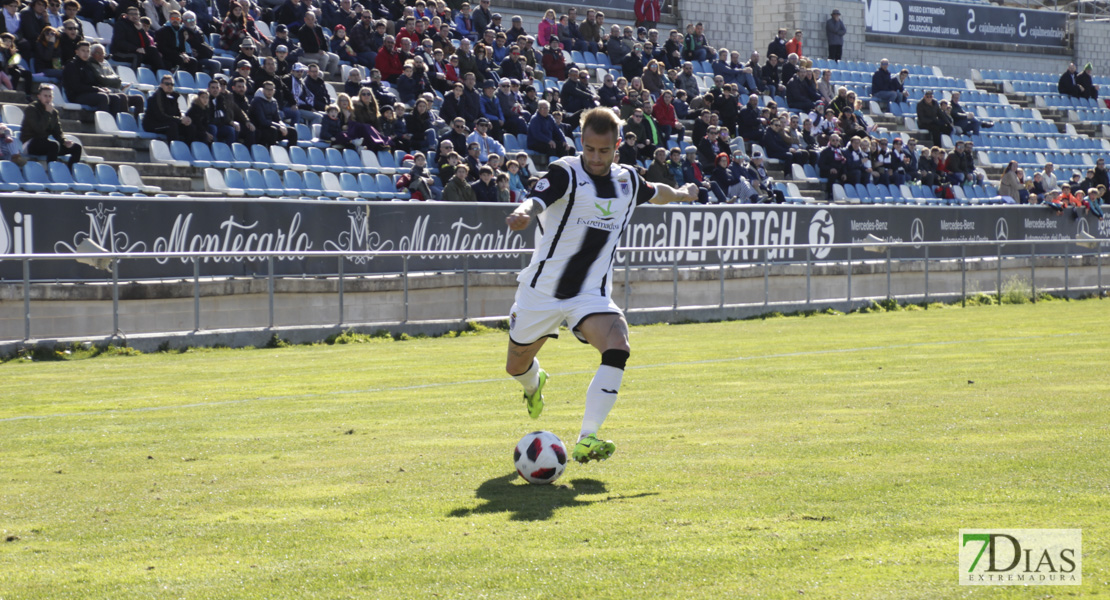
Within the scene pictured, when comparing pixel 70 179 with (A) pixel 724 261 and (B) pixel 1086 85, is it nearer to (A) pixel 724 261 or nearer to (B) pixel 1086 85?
(A) pixel 724 261

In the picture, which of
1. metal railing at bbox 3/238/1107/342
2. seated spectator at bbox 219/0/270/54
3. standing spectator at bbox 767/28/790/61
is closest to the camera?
metal railing at bbox 3/238/1107/342

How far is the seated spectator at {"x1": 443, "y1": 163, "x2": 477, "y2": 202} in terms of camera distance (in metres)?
20.6

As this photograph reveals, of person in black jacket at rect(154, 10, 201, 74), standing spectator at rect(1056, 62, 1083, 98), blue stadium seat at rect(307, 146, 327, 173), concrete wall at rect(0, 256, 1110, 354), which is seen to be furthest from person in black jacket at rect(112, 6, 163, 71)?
standing spectator at rect(1056, 62, 1083, 98)

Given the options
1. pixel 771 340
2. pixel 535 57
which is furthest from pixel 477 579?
pixel 535 57

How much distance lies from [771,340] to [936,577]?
499 inches

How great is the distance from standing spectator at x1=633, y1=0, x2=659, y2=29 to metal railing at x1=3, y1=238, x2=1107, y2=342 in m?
14.5

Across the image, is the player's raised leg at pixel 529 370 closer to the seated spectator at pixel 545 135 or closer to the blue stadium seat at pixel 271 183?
the blue stadium seat at pixel 271 183

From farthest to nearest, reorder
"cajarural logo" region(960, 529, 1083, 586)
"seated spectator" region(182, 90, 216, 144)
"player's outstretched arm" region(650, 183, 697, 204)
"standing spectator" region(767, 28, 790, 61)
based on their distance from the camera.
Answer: "standing spectator" region(767, 28, 790, 61) → "seated spectator" region(182, 90, 216, 144) → "player's outstretched arm" region(650, 183, 697, 204) → "cajarural logo" region(960, 529, 1083, 586)

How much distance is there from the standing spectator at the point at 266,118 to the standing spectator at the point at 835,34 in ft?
76.8

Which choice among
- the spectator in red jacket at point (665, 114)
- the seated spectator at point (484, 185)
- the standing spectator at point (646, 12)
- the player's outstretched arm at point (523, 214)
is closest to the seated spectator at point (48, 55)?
the seated spectator at point (484, 185)

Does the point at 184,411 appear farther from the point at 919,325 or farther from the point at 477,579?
the point at 919,325

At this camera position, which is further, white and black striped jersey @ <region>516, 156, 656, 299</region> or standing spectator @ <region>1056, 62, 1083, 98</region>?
standing spectator @ <region>1056, 62, 1083, 98</region>

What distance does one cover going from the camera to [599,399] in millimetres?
6961

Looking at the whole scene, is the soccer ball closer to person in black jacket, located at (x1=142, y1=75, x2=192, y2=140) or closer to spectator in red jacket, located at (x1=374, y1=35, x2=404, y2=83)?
person in black jacket, located at (x1=142, y1=75, x2=192, y2=140)
